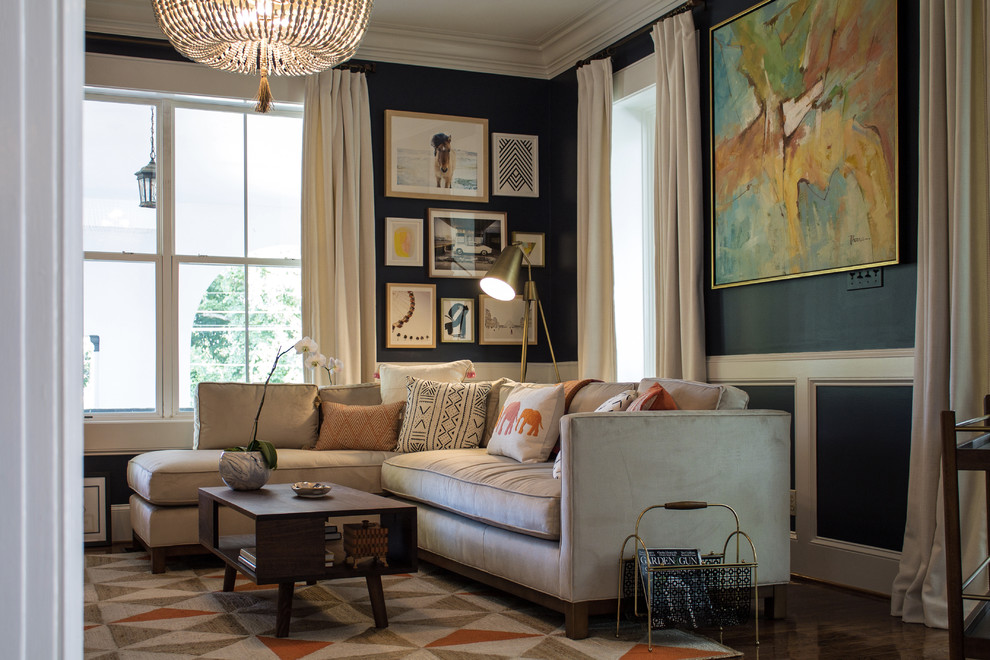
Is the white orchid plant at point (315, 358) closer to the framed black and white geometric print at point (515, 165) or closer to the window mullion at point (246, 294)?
the window mullion at point (246, 294)

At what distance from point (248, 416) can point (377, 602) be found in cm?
213

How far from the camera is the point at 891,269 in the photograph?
142 inches

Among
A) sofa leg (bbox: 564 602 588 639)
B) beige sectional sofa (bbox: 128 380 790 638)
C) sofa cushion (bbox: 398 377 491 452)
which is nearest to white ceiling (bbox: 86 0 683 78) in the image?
sofa cushion (bbox: 398 377 491 452)

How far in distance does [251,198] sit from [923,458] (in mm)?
4131

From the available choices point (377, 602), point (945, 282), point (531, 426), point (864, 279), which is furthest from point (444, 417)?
point (945, 282)

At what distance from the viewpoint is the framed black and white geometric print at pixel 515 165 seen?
621 centimetres

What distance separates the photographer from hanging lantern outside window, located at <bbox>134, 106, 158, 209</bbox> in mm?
5523

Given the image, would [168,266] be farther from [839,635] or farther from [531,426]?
[839,635]

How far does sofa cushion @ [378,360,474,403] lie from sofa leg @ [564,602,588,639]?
7.93 ft

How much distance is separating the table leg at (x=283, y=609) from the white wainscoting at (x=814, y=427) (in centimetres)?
225

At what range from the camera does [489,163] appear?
620cm

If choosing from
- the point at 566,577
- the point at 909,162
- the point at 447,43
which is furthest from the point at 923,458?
the point at 447,43
